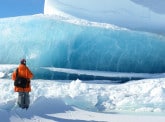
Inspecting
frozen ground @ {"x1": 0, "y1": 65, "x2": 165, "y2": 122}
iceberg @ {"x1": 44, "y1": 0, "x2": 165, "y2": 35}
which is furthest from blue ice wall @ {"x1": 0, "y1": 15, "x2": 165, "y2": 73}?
iceberg @ {"x1": 44, "y1": 0, "x2": 165, "y2": 35}

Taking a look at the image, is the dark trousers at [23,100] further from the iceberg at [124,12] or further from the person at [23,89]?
the iceberg at [124,12]

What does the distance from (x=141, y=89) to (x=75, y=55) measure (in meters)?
2.97

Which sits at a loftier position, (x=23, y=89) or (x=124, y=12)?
(x=124, y=12)

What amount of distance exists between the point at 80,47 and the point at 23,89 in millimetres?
6437

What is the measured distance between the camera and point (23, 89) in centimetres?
694

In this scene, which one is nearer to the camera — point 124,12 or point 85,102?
point 85,102

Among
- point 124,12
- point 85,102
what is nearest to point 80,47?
point 124,12

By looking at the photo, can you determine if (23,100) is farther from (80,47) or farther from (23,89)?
(80,47)

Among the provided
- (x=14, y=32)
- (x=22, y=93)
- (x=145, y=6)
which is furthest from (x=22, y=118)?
(x=145, y=6)

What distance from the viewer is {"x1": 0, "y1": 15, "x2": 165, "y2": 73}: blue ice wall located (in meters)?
13.2

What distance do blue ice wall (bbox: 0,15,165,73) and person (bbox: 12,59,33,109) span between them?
613 centimetres

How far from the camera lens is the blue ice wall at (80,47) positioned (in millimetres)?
13195

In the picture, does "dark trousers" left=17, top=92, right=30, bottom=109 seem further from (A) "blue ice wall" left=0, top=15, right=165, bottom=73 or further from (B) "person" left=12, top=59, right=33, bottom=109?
(A) "blue ice wall" left=0, top=15, right=165, bottom=73

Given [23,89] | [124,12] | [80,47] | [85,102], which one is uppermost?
[124,12]
